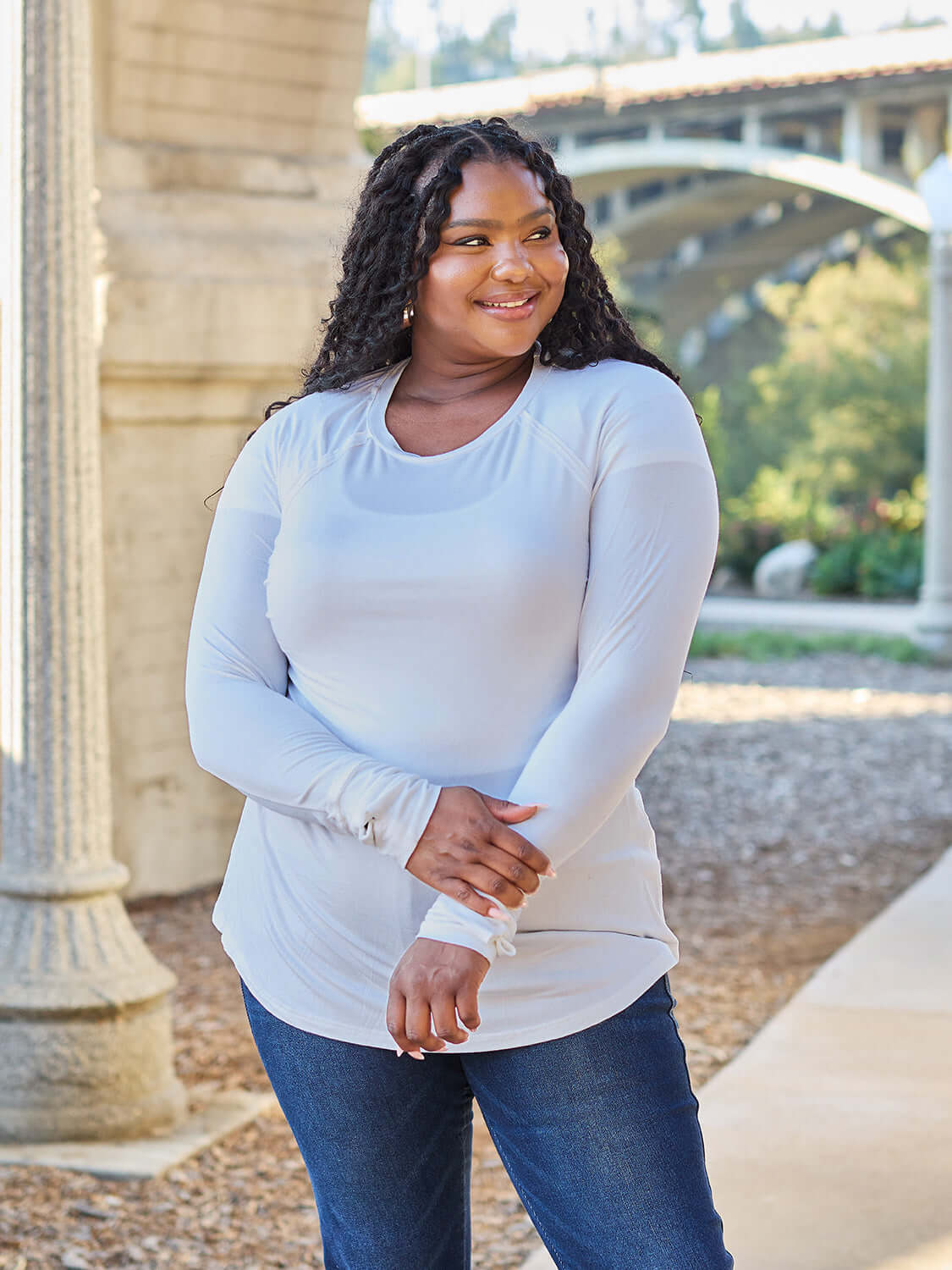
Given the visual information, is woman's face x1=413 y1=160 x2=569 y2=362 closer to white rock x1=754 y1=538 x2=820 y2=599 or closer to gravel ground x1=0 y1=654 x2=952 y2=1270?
gravel ground x1=0 y1=654 x2=952 y2=1270

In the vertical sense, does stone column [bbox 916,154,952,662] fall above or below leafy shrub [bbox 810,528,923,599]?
above

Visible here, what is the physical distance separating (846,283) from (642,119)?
9704mm

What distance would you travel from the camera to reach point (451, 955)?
1.41m

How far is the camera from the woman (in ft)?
4.76

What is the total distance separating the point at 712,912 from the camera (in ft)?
17.8

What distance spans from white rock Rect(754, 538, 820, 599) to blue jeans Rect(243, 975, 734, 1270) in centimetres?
1623

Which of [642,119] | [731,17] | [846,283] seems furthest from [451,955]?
[731,17]

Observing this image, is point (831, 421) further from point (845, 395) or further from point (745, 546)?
point (745, 546)

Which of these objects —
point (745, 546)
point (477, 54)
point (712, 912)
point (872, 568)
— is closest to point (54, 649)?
point (712, 912)

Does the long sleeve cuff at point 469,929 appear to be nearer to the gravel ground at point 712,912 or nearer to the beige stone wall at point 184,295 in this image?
the gravel ground at point 712,912

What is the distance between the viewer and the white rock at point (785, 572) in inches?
699

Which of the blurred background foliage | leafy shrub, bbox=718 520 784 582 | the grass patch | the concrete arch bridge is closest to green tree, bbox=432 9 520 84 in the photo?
the concrete arch bridge

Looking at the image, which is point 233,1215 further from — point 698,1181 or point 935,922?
point 935,922

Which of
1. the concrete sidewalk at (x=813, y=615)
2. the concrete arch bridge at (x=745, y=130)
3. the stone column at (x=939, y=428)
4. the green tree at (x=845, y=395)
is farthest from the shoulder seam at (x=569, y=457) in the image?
the concrete arch bridge at (x=745, y=130)
